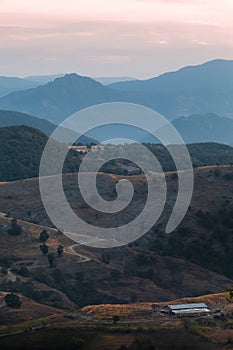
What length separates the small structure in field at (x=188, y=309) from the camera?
6506cm

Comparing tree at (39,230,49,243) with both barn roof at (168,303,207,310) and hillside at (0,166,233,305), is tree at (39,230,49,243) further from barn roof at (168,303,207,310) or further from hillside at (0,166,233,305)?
barn roof at (168,303,207,310)

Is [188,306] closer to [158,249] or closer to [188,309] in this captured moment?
[188,309]

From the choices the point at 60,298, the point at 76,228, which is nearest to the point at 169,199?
the point at 76,228

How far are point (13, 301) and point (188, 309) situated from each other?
1906cm

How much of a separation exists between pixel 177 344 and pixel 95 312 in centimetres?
1240

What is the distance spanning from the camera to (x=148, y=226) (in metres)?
114

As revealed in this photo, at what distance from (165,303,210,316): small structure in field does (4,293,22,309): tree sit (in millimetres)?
16103

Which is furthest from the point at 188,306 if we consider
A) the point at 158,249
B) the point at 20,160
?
the point at 20,160

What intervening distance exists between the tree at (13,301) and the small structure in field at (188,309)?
16.1 metres

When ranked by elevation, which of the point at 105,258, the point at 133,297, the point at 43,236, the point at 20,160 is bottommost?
the point at 133,297

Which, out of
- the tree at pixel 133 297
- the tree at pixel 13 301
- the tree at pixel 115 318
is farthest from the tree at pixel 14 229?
the tree at pixel 115 318

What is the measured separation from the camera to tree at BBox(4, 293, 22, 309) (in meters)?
71.0

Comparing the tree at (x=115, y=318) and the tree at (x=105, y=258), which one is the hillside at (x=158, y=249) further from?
the tree at (x=115, y=318)

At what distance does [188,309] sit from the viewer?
218ft
